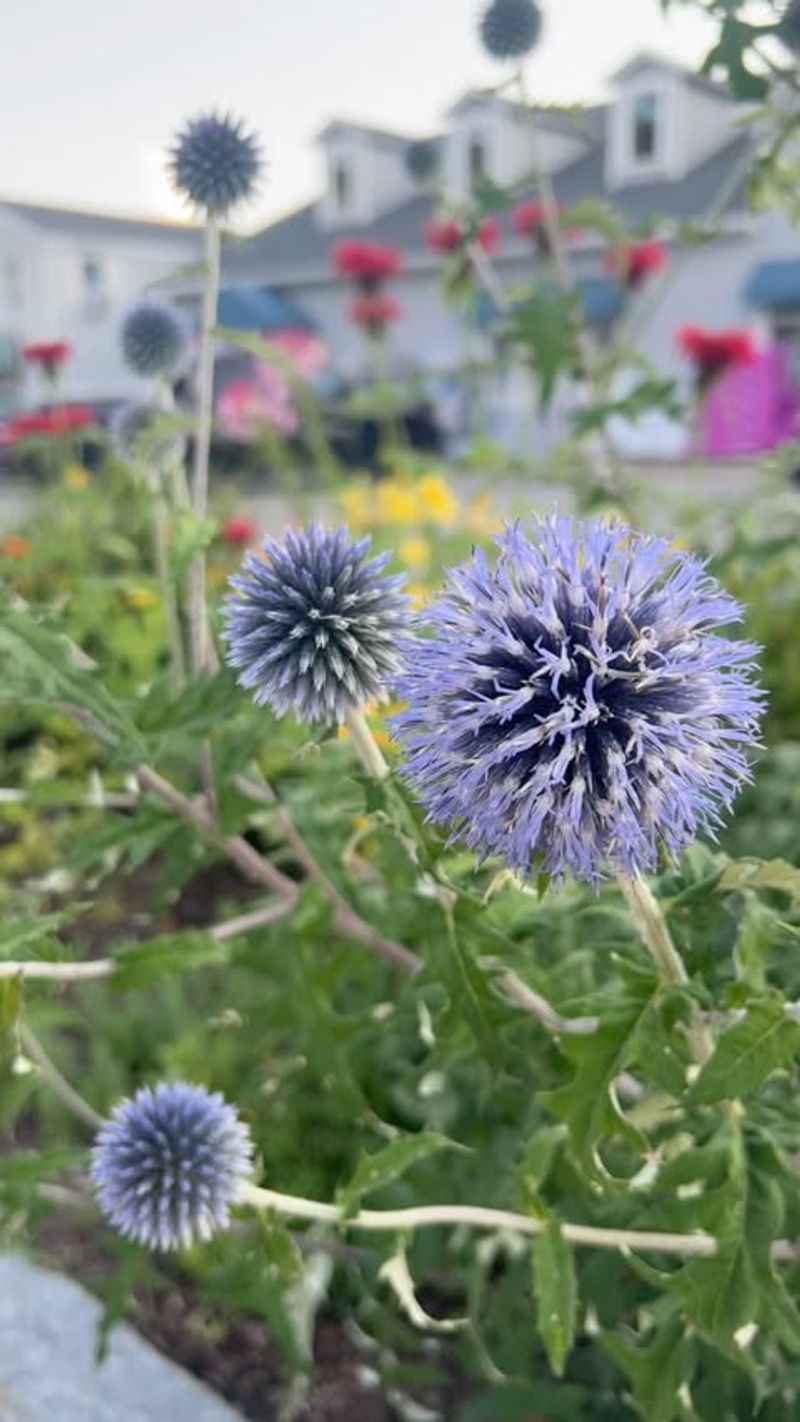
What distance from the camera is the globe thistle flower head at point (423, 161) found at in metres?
4.35

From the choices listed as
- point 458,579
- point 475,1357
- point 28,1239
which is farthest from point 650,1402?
point 28,1239

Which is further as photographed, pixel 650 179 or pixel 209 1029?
pixel 650 179

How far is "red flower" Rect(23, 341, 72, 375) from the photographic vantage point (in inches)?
156

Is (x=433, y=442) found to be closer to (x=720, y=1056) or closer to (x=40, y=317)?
(x=40, y=317)

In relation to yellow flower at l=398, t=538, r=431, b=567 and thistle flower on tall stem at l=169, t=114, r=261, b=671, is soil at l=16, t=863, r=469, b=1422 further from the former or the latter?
yellow flower at l=398, t=538, r=431, b=567

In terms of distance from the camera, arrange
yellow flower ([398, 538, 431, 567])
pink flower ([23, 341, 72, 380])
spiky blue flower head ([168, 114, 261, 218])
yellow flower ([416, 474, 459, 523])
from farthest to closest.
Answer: pink flower ([23, 341, 72, 380]) → yellow flower ([416, 474, 459, 523]) → yellow flower ([398, 538, 431, 567]) → spiky blue flower head ([168, 114, 261, 218])

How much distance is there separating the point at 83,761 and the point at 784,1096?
2526 millimetres

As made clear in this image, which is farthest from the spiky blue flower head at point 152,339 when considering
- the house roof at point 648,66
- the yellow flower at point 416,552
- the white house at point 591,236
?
the house roof at point 648,66

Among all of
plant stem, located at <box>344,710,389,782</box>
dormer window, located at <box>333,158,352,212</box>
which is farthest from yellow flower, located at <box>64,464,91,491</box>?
dormer window, located at <box>333,158,352,212</box>

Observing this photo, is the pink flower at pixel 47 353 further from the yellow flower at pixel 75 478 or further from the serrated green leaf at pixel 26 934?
the serrated green leaf at pixel 26 934

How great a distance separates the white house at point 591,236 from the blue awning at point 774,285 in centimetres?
1

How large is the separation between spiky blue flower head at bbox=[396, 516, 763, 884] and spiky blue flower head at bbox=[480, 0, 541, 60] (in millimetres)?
1919

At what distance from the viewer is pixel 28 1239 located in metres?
2.00

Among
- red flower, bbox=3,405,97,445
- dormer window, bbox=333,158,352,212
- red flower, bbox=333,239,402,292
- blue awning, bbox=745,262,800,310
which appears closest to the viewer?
red flower, bbox=3,405,97,445
